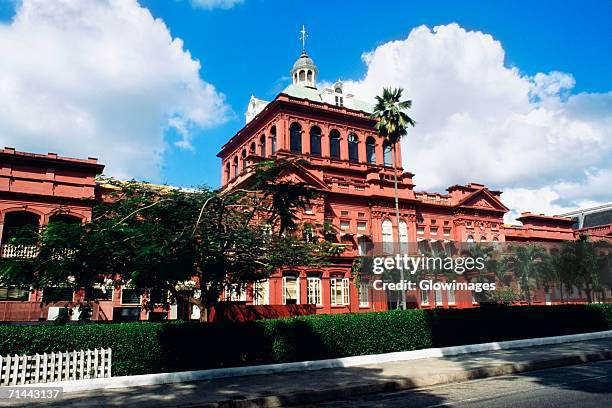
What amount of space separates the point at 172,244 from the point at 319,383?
6.37 m

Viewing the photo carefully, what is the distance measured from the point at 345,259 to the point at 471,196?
65.7ft

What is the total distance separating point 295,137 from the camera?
46.1m

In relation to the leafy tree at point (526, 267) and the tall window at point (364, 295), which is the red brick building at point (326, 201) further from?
the leafy tree at point (526, 267)

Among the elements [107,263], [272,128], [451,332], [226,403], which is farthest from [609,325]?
[272,128]

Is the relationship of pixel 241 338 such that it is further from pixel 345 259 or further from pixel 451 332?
pixel 345 259

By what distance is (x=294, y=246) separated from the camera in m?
20.9

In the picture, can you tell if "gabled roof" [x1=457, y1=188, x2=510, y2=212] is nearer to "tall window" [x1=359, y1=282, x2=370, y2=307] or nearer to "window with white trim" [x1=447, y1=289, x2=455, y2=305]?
"window with white trim" [x1=447, y1=289, x2=455, y2=305]

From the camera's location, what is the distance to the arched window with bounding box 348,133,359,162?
49275 mm

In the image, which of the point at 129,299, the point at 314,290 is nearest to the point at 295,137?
the point at 314,290

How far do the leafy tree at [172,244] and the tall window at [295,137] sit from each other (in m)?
26.6

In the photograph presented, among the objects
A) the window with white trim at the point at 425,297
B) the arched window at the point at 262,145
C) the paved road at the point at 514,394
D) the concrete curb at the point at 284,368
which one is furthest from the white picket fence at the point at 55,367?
the arched window at the point at 262,145

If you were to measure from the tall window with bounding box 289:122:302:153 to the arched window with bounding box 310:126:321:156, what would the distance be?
132 cm

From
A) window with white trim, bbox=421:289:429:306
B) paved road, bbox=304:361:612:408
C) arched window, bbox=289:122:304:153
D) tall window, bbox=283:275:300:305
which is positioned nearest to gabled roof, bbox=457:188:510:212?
window with white trim, bbox=421:289:429:306

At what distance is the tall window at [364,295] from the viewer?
3990 centimetres
